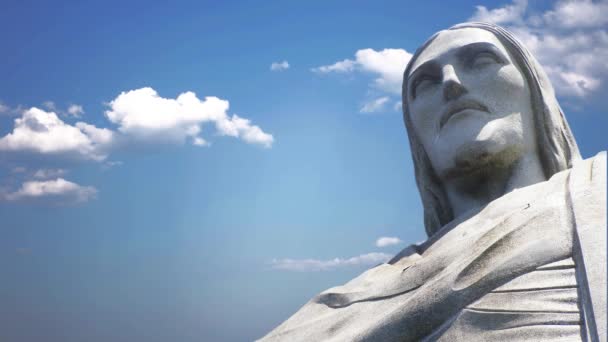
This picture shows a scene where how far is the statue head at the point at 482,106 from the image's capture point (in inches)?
279

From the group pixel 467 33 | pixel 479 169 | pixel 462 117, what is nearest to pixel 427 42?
pixel 467 33

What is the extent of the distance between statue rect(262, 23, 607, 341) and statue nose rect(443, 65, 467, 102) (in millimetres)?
15

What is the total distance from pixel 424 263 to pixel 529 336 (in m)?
1.34

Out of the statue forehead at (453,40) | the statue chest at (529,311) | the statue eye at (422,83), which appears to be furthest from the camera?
the statue eye at (422,83)

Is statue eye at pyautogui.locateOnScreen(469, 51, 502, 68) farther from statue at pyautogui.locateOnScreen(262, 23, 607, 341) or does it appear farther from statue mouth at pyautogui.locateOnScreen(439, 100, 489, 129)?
statue mouth at pyautogui.locateOnScreen(439, 100, 489, 129)

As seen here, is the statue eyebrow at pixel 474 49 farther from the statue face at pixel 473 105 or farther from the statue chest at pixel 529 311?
the statue chest at pixel 529 311

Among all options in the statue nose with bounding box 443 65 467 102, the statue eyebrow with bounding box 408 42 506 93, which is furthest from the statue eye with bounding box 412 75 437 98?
the statue nose with bounding box 443 65 467 102

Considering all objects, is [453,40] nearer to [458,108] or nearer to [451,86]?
[451,86]

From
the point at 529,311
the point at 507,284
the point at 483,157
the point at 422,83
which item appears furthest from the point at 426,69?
the point at 529,311

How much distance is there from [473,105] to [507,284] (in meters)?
2.64

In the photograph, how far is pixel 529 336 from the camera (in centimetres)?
469

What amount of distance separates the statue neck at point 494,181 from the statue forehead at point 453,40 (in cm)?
125

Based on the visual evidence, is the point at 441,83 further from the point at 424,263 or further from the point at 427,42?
the point at 424,263

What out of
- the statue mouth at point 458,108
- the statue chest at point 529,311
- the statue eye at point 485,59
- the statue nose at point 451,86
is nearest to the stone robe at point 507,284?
the statue chest at point 529,311
